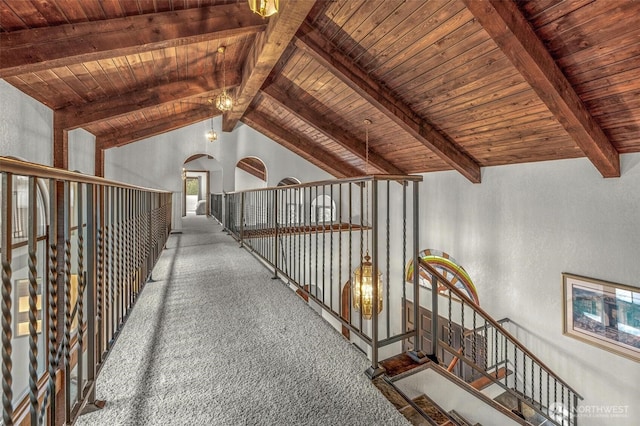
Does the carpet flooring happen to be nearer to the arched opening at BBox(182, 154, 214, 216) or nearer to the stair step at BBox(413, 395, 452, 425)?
the stair step at BBox(413, 395, 452, 425)

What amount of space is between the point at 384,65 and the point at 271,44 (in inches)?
56.4

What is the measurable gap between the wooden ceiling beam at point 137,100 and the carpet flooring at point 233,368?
3427 millimetres

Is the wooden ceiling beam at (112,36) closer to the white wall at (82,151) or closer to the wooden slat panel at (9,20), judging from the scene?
the wooden slat panel at (9,20)

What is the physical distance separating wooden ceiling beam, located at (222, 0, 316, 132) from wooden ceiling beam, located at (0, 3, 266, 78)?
0.32 metres

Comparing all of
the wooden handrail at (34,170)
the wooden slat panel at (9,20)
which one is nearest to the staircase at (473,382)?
the wooden handrail at (34,170)

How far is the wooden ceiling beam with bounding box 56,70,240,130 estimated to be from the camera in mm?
4590

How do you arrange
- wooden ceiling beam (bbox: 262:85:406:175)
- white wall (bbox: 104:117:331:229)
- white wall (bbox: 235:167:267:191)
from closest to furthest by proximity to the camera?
wooden ceiling beam (bbox: 262:85:406:175), white wall (bbox: 104:117:331:229), white wall (bbox: 235:167:267:191)

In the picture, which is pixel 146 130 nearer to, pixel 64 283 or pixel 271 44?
pixel 271 44

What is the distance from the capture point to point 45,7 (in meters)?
2.52

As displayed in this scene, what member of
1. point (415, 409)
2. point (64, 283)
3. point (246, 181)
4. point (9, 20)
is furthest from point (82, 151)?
point (246, 181)

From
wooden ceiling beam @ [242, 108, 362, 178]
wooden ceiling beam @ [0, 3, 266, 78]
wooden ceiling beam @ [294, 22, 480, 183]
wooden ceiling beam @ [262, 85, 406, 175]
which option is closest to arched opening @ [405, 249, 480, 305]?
wooden ceiling beam @ [294, 22, 480, 183]

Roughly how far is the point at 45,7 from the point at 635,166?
6.05 metres

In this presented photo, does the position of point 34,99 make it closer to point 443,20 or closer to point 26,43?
point 26,43

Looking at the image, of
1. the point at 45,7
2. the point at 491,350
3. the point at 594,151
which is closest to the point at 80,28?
the point at 45,7
